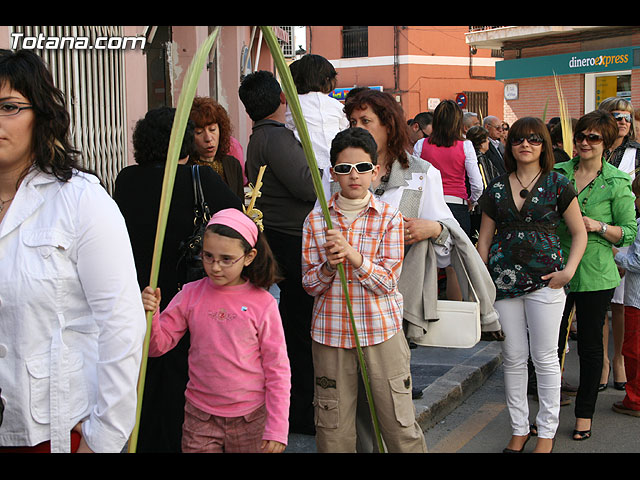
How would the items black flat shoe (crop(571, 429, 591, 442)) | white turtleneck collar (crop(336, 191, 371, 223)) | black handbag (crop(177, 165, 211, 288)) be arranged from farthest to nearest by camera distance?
black flat shoe (crop(571, 429, 591, 442)) < white turtleneck collar (crop(336, 191, 371, 223)) < black handbag (crop(177, 165, 211, 288))

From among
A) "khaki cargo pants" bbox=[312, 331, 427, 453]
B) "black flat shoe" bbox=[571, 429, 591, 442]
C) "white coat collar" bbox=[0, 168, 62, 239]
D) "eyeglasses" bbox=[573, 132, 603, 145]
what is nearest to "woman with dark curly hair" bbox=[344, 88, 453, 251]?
"khaki cargo pants" bbox=[312, 331, 427, 453]

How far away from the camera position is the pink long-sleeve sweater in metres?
2.93

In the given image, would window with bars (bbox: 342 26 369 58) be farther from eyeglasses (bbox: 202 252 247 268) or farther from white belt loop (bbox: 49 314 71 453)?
white belt loop (bbox: 49 314 71 453)

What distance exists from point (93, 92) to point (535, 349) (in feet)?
14.8

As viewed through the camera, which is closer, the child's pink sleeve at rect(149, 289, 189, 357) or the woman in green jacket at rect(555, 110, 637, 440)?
the child's pink sleeve at rect(149, 289, 189, 357)

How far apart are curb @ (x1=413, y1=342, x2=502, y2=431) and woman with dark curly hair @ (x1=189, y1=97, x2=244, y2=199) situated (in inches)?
78.0

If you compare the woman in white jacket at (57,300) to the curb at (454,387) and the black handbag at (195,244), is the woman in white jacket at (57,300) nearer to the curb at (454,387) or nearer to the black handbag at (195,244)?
the black handbag at (195,244)

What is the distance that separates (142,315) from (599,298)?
353 cm

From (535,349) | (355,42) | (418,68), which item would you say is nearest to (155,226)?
(535,349)

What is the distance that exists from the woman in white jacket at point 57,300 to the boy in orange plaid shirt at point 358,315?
136 centimetres

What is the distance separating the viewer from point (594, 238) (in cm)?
491

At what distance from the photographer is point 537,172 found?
14.6ft
